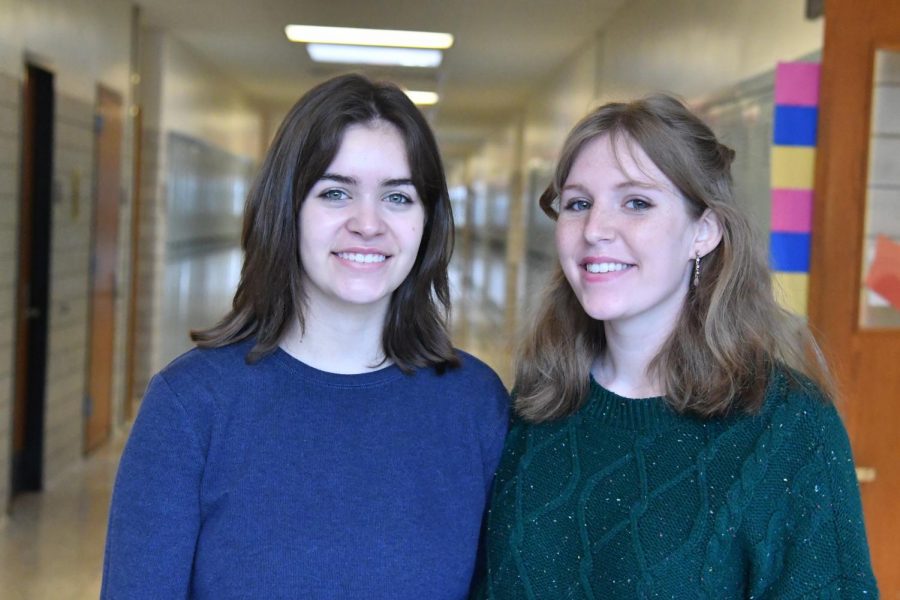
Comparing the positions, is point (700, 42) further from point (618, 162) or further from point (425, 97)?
point (425, 97)

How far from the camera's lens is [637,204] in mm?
1617

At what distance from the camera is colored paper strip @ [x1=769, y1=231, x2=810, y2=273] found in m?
3.09

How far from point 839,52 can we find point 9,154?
390 centimetres

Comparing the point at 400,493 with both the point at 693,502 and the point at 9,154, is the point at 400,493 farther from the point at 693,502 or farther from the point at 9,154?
the point at 9,154

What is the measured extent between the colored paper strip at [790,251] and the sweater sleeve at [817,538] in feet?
5.73

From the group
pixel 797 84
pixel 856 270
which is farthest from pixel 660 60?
pixel 856 270

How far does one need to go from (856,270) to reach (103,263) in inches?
209

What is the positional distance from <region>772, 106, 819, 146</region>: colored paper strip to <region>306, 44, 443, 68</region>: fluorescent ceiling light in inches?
216

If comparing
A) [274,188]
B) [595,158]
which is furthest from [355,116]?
[595,158]

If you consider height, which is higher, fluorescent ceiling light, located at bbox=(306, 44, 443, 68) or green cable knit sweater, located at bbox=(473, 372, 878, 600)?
fluorescent ceiling light, located at bbox=(306, 44, 443, 68)

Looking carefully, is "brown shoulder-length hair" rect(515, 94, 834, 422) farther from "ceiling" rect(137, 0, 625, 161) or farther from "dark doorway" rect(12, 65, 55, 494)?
"dark doorway" rect(12, 65, 55, 494)

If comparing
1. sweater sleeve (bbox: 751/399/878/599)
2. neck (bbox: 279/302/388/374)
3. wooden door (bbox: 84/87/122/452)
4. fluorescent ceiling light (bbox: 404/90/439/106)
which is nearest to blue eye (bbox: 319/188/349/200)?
neck (bbox: 279/302/388/374)

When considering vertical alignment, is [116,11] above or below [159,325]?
above

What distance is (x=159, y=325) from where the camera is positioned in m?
8.67
